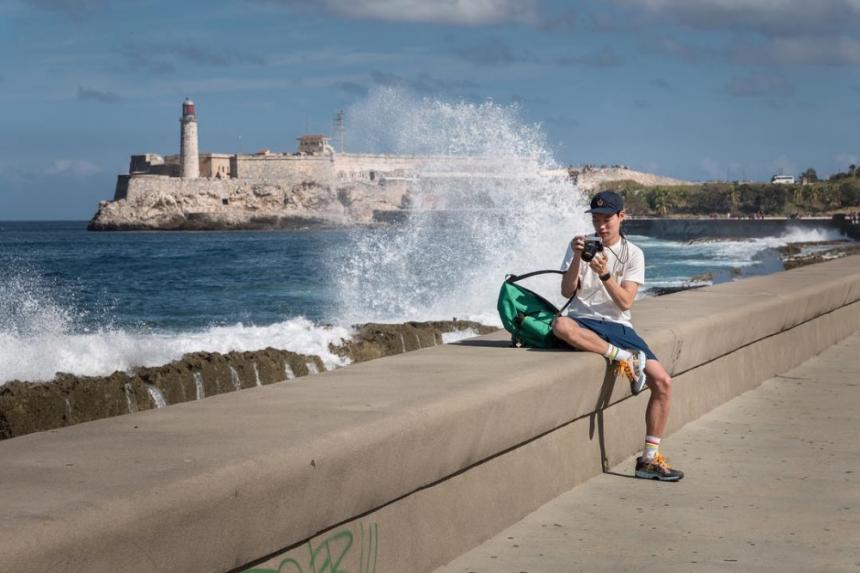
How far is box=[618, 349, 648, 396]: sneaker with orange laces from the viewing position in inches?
240

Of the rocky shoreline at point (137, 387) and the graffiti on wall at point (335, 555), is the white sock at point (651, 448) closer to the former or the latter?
the graffiti on wall at point (335, 555)

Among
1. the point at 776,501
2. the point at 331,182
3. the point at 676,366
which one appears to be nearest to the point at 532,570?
the point at 776,501

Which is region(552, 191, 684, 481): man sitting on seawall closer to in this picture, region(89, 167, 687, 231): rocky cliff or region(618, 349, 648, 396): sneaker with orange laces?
region(618, 349, 648, 396): sneaker with orange laces

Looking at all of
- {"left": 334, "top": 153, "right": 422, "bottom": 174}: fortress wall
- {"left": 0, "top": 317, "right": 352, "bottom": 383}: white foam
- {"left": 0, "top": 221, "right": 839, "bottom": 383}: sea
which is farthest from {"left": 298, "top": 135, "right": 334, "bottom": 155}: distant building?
{"left": 0, "top": 317, "right": 352, "bottom": 383}: white foam

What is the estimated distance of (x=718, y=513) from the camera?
535 cm

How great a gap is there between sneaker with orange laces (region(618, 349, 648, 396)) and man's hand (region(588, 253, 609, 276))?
0.41 meters

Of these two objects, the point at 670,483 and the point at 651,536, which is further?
the point at 670,483

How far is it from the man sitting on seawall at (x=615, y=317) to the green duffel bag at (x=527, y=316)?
0.37 feet

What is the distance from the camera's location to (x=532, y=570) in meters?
4.52

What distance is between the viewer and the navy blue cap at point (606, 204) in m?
6.38

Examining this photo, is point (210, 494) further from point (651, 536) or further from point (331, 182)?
point (331, 182)

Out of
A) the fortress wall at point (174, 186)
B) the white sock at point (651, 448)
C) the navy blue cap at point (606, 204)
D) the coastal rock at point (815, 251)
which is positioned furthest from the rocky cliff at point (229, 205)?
the white sock at point (651, 448)

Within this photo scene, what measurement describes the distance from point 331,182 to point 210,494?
148 m

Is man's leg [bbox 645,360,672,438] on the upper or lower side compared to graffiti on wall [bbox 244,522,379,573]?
upper
